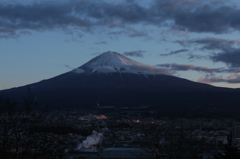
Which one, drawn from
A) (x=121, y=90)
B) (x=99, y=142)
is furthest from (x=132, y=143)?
(x=121, y=90)

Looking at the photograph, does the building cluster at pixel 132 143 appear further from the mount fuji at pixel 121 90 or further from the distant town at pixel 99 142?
the mount fuji at pixel 121 90

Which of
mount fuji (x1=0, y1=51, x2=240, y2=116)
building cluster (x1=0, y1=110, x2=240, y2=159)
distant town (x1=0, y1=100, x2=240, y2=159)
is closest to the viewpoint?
distant town (x1=0, y1=100, x2=240, y2=159)

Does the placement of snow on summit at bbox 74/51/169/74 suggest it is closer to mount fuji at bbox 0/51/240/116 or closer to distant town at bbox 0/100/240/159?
mount fuji at bbox 0/51/240/116

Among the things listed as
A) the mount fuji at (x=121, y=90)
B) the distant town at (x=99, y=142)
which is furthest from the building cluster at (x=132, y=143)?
the mount fuji at (x=121, y=90)

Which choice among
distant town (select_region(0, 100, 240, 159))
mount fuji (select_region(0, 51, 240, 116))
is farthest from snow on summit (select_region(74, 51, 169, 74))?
distant town (select_region(0, 100, 240, 159))

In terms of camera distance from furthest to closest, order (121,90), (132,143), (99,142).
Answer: (121,90), (99,142), (132,143)

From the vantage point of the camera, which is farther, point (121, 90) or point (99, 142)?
point (121, 90)

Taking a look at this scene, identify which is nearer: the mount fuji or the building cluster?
the building cluster

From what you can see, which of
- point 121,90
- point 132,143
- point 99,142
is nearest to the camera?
point 132,143

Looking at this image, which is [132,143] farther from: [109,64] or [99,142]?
[109,64]
